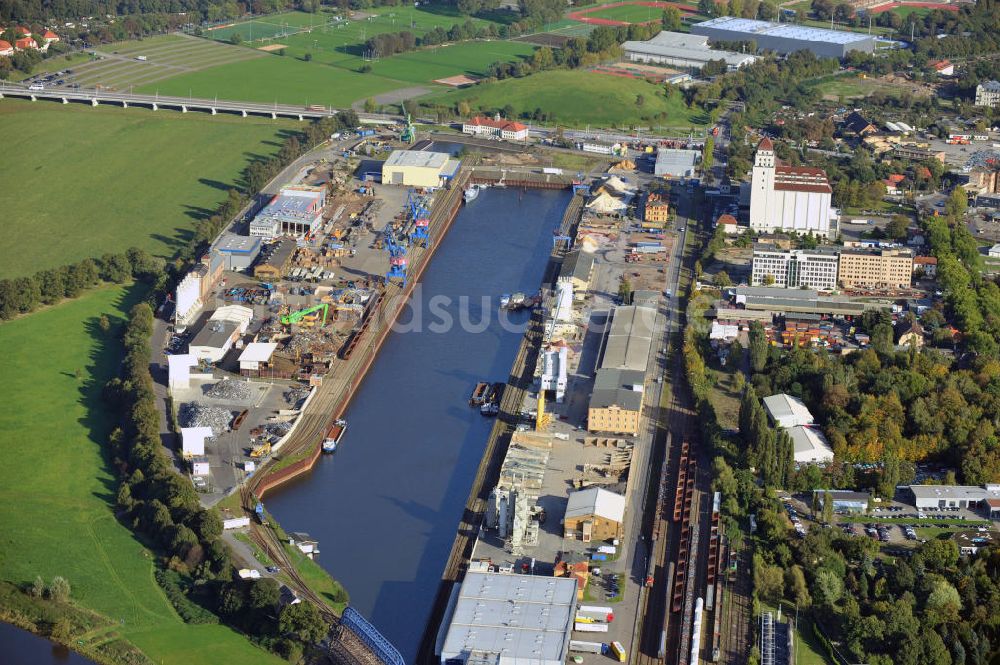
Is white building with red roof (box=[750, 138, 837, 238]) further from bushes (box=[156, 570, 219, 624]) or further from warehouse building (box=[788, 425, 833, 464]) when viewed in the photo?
bushes (box=[156, 570, 219, 624])

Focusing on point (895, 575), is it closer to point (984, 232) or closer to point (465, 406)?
point (465, 406)

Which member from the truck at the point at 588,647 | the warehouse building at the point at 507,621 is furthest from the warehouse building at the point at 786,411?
the truck at the point at 588,647

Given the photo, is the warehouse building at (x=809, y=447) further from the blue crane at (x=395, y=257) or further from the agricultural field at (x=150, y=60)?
the agricultural field at (x=150, y=60)

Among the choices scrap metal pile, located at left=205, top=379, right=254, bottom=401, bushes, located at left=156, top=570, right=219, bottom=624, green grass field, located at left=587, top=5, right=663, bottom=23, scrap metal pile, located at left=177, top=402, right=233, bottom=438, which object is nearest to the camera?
bushes, located at left=156, top=570, right=219, bottom=624

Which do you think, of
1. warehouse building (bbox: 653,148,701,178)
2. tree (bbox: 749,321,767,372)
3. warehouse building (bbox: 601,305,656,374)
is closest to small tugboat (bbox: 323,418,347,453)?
warehouse building (bbox: 601,305,656,374)

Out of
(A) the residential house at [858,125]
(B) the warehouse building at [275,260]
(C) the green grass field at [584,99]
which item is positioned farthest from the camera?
(C) the green grass field at [584,99]
